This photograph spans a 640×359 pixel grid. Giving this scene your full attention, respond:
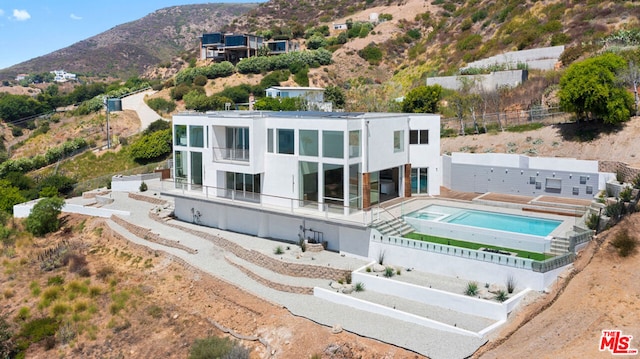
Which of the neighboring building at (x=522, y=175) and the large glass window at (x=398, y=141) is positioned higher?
the large glass window at (x=398, y=141)

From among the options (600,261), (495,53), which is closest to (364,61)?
(495,53)

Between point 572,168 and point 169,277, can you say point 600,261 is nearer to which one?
point 572,168

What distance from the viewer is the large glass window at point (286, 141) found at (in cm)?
2208

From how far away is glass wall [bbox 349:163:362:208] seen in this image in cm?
2095

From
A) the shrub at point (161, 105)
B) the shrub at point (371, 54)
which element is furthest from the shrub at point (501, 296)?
the shrub at point (371, 54)

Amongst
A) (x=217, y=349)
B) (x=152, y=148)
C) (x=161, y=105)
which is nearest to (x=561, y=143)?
(x=217, y=349)

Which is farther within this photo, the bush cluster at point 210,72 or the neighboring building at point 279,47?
the neighboring building at point 279,47

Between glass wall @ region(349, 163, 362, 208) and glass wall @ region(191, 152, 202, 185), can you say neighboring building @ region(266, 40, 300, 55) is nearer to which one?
glass wall @ region(191, 152, 202, 185)

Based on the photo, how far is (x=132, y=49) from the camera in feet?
526

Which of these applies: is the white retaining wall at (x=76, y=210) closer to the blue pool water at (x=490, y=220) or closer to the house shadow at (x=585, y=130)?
the blue pool water at (x=490, y=220)

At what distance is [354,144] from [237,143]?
19.9ft

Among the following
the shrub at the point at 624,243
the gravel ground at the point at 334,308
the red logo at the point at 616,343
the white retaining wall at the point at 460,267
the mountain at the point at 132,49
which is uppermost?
the mountain at the point at 132,49

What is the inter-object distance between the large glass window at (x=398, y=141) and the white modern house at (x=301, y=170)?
5 cm

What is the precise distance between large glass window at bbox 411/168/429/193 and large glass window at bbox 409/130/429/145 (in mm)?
1337
